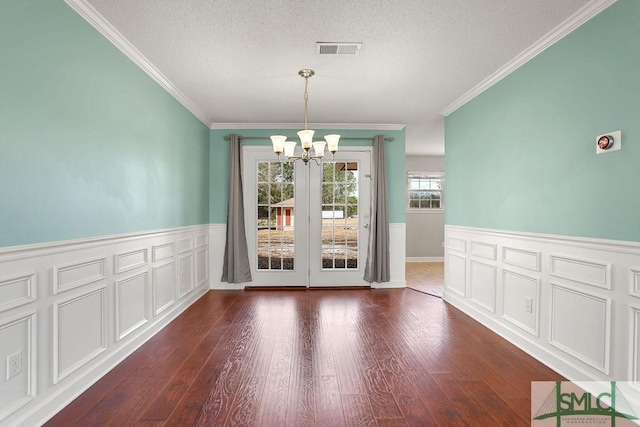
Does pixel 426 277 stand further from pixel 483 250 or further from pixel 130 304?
pixel 130 304

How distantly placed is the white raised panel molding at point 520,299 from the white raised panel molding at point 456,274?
79cm

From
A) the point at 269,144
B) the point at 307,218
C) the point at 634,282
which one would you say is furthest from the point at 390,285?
the point at 634,282

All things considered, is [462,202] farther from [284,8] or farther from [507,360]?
[284,8]

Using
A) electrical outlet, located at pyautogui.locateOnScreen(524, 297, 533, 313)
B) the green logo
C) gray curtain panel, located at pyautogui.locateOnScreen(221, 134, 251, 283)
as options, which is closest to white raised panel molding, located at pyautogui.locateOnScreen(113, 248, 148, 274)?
gray curtain panel, located at pyautogui.locateOnScreen(221, 134, 251, 283)

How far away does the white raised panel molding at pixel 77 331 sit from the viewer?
2032 millimetres

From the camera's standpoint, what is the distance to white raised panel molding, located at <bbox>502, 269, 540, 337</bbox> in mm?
2779

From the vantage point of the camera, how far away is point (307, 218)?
5211mm

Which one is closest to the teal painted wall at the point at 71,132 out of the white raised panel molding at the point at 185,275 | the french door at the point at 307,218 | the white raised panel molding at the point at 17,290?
the white raised panel molding at the point at 17,290

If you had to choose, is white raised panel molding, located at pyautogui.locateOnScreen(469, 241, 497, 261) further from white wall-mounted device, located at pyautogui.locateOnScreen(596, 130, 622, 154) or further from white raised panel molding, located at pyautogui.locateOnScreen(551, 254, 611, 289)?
white wall-mounted device, located at pyautogui.locateOnScreen(596, 130, 622, 154)

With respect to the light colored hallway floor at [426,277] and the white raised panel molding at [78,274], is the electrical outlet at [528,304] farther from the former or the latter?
the white raised panel molding at [78,274]

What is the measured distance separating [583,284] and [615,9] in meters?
1.76

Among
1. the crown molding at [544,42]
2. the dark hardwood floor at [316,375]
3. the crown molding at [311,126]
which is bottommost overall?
the dark hardwood floor at [316,375]

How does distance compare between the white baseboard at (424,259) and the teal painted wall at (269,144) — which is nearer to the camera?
the teal painted wall at (269,144)

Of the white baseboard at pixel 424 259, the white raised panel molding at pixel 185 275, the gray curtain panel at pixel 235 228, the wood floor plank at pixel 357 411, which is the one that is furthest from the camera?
the white baseboard at pixel 424 259
